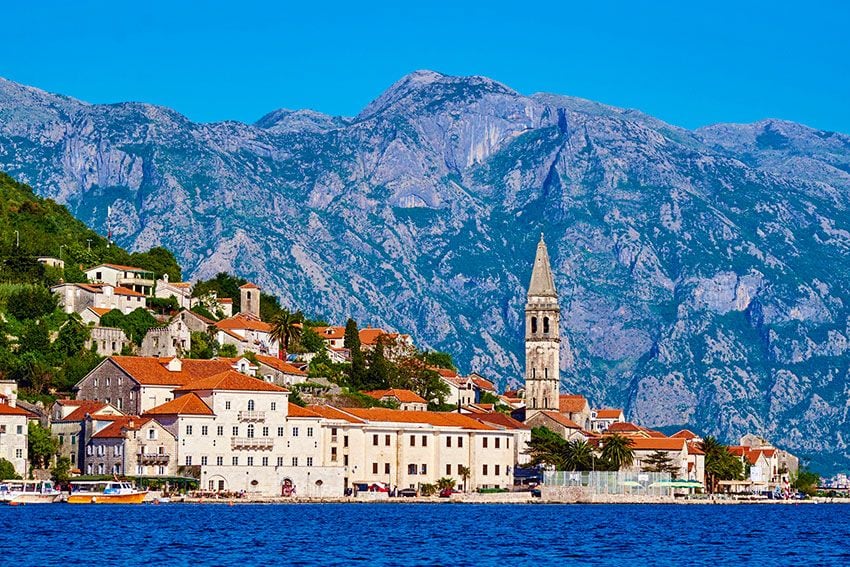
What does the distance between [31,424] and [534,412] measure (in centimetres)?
7665

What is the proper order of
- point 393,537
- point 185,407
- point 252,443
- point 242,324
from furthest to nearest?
point 242,324, point 252,443, point 185,407, point 393,537

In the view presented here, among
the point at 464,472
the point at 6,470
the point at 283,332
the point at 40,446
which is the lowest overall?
the point at 6,470

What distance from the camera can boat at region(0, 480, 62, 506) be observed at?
127 metres

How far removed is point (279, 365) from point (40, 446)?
31803 millimetres

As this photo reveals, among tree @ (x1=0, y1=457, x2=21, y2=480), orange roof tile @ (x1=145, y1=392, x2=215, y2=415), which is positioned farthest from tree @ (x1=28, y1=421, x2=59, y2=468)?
orange roof tile @ (x1=145, y1=392, x2=215, y2=415)

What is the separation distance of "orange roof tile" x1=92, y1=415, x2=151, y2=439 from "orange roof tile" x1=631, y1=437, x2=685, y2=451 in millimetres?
68245

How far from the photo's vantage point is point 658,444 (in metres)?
191

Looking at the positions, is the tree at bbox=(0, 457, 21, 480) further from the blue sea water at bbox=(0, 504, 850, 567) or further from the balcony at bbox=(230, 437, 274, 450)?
the balcony at bbox=(230, 437, 274, 450)

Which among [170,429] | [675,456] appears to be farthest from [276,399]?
[675,456]

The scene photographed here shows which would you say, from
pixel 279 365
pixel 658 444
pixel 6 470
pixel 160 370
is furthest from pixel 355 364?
pixel 6 470

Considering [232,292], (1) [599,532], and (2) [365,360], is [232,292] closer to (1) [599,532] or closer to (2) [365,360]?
(2) [365,360]

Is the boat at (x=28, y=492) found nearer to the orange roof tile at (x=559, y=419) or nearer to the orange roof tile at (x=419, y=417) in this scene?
the orange roof tile at (x=419, y=417)

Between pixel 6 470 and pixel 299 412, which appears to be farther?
pixel 299 412

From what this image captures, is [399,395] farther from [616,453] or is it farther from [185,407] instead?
[185,407]
